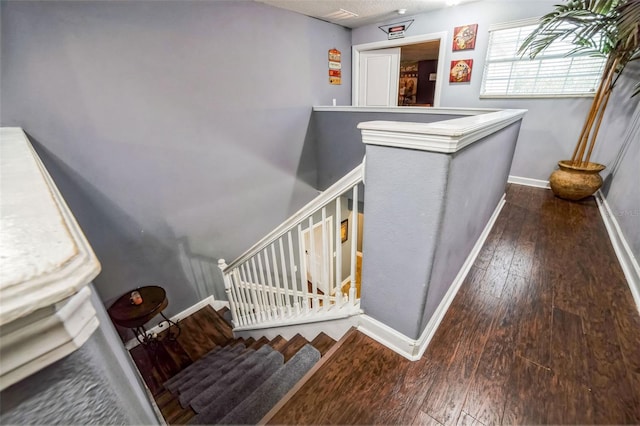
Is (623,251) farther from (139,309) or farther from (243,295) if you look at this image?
(139,309)

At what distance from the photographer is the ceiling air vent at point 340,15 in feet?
10.7

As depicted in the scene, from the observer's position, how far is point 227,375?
1.74m

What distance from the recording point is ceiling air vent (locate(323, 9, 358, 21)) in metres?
3.27

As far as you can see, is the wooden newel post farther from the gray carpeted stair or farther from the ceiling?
the ceiling

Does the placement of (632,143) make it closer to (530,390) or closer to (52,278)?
(530,390)

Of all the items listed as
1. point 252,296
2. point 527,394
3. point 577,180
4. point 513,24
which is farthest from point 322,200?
point 513,24

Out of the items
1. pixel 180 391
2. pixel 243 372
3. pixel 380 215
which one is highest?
pixel 380 215

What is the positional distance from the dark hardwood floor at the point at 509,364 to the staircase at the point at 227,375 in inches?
14.4

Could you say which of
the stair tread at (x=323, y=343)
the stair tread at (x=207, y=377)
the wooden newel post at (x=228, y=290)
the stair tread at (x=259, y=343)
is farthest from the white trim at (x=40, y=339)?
the stair tread at (x=259, y=343)

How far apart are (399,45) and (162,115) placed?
3.40 m

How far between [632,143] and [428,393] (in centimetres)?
293

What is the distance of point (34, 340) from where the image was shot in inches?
10.3

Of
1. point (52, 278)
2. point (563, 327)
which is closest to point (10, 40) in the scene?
point (52, 278)

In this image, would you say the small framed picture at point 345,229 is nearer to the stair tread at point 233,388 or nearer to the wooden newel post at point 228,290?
the wooden newel post at point 228,290
